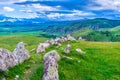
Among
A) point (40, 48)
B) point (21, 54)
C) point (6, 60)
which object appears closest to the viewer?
point (6, 60)

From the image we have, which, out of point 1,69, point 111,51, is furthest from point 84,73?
point 111,51

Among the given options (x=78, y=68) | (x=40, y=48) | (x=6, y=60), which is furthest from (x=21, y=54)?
(x=40, y=48)

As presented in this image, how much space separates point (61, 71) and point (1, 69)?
12.6 metres

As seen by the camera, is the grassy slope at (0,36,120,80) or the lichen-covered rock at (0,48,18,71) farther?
the grassy slope at (0,36,120,80)

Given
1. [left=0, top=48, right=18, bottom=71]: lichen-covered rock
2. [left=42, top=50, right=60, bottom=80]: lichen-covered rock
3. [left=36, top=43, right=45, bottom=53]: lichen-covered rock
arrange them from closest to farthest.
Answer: [left=0, top=48, right=18, bottom=71]: lichen-covered rock < [left=42, top=50, right=60, bottom=80]: lichen-covered rock < [left=36, top=43, right=45, bottom=53]: lichen-covered rock

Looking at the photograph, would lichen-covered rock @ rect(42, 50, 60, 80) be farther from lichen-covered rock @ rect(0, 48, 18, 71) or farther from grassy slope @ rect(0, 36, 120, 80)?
lichen-covered rock @ rect(0, 48, 18, 71)

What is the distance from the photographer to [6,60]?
164ft

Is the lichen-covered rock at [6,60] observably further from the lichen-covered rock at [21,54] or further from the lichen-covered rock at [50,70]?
the lichen-covered rock at [50,70]

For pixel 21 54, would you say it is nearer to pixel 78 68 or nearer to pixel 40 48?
pixel 78 68

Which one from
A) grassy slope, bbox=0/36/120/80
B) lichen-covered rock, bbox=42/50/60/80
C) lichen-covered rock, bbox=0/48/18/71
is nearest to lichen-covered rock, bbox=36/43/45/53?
grassy slope, bbox=0/36/120/80

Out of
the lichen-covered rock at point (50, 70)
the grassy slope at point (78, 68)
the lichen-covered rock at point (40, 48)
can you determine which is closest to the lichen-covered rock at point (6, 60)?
the grassy slope at point (78, 68)

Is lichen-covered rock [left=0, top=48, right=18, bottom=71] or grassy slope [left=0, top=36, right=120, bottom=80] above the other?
lichen-covered rock [left=0, top=48, right=18, bottom=71]

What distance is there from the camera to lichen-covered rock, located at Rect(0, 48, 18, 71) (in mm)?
47981

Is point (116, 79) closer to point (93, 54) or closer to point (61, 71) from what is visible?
point (61, 71)
